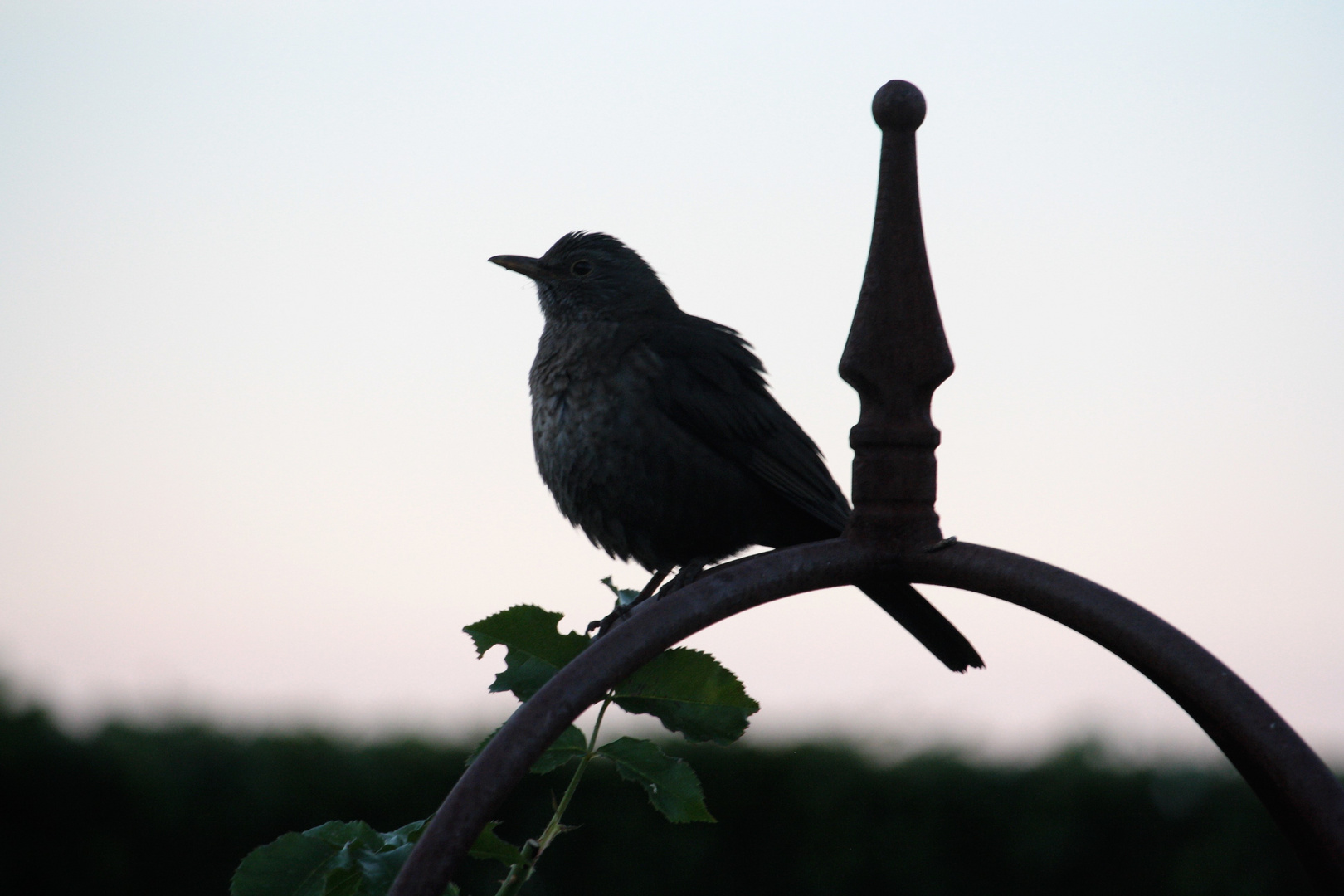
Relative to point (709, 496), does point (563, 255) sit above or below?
above

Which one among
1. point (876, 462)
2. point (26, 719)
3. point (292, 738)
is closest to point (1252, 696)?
point (876, 462)

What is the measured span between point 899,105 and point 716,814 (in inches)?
191

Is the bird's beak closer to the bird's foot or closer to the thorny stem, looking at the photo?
the bird's foot

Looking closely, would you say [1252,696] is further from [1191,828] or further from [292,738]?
[292,738]

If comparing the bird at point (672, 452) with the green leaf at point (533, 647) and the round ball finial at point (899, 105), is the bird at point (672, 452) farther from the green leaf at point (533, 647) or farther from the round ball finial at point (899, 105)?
the round ball finial at point (899, 105)

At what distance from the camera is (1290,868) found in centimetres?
579

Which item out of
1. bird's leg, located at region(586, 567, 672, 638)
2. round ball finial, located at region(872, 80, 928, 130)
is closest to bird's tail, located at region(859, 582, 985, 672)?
bird's leg, located at region(586, 567, 672, 638)

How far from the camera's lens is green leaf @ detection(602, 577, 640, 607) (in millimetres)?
1812

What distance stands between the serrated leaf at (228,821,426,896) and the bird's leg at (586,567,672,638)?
1.27ft

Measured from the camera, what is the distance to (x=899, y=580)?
1654 mm

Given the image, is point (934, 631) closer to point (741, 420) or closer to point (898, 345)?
point (898, 345)

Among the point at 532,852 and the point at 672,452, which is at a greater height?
the point at 672,452

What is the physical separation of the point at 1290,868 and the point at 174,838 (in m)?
5.58

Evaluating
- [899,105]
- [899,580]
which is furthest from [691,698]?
[899,105]
